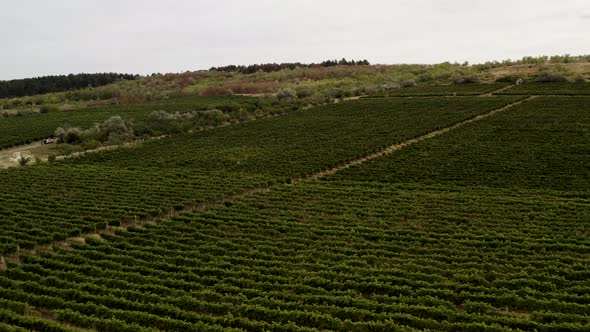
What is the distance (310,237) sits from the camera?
28.5 meters

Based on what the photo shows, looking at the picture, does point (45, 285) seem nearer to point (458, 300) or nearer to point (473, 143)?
point (458, 300)

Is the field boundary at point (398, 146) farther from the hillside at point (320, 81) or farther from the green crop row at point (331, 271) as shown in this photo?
the hillside at point (320, 81)

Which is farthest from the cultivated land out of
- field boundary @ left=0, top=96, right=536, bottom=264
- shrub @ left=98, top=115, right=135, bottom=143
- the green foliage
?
shrub @ left=98, top=115, right=135, bottom=143

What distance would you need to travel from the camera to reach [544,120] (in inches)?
2571

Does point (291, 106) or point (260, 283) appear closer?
point (260, 283)

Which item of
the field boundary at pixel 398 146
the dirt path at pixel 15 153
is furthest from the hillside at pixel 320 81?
the dirt path at pixel 15 153

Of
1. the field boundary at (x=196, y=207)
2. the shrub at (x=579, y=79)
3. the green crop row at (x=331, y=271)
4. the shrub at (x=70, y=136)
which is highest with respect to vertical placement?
the shrub at (x=579, y=79)

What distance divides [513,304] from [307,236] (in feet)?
38.0

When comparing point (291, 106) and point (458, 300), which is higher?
point (291, 106)

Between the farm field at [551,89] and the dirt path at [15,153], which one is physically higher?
the farm field at [551,89]

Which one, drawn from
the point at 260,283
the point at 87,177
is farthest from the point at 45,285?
the point at 87,177

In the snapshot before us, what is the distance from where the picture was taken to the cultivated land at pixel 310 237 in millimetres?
19062

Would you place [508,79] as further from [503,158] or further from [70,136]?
[70,136]

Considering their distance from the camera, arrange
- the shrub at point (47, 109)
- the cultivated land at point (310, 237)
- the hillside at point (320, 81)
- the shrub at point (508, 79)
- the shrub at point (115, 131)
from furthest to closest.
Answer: the shrub at point (47, 109) < the hillside at point (320, 81) < the shrub at point (508, 79) < the shrub at point (115, 131) < the cultivated land at point (310, 237)
